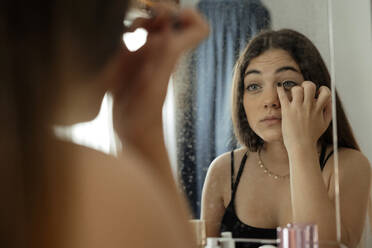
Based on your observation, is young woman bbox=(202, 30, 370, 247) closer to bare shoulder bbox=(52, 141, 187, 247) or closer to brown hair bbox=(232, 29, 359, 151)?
brown hair bbox=(232, 29, 359, 151)

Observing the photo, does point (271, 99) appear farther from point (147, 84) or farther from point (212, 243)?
point (147, 84)

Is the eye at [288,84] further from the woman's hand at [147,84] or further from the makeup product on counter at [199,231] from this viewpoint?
the woman's hand at [147,84]

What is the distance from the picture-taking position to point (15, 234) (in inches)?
9.2

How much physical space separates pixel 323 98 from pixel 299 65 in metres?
0.05

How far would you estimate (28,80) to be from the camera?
0.80 ft

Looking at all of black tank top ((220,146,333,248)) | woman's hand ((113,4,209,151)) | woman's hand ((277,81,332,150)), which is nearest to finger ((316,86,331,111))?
woman's hand ((277,81,332,150))

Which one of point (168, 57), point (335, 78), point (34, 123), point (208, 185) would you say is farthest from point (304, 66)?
point (34, 123)

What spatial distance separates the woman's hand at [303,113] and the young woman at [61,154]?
0.40 meters

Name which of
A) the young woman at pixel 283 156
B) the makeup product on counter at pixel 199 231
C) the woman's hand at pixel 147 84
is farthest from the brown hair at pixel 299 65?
the woman's hand at pixel 147 84

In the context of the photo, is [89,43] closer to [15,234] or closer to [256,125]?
[15,234]

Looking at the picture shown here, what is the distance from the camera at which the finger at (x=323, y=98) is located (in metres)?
0.64

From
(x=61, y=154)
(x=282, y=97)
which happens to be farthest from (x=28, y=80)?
(x=282, y=97)

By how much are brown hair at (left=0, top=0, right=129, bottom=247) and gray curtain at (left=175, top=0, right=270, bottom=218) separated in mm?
427

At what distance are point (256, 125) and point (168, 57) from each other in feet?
1.15
